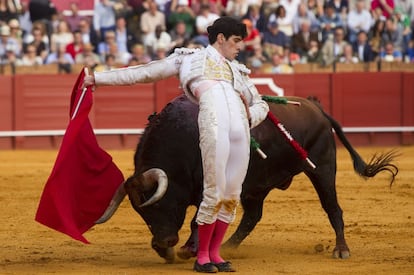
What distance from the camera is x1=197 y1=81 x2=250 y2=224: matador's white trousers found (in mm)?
6406

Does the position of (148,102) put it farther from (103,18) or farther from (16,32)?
(16,32)

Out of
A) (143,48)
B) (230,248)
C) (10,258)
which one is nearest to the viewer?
(10,258)

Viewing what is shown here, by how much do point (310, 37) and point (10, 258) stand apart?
9.48m

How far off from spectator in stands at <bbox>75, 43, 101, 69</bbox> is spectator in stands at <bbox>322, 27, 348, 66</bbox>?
3.03 m

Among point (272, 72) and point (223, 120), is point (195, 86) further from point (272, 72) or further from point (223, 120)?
point (272, 72)

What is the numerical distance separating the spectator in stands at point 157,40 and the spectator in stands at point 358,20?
2648 mm

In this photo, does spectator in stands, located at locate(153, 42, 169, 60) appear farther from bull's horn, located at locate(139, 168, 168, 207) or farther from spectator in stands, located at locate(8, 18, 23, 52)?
bull's horn, located at locate(139, 168, 168, 207)

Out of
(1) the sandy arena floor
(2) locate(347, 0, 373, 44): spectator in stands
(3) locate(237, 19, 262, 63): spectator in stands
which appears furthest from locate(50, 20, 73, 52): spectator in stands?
(2) locate(347, 0, 373, 44): spectator in stands

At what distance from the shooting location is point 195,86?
6.56 metres

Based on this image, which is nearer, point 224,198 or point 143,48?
point 224,198

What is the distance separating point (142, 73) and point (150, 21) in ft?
29.4

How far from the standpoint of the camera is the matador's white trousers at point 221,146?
6.41 metres

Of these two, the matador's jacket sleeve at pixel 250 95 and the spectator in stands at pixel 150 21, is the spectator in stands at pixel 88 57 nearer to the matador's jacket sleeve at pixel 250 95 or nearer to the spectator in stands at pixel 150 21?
the spectator in stands at pixel 150 21

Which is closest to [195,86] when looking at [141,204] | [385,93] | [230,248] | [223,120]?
[223,120]
